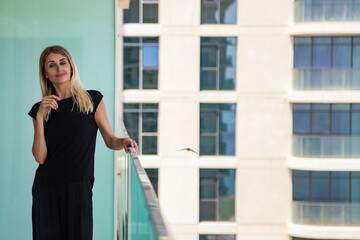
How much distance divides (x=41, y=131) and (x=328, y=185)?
11.1 meters

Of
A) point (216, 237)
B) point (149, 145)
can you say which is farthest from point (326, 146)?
point (149, 145)

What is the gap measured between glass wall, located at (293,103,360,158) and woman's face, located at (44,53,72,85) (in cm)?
1071

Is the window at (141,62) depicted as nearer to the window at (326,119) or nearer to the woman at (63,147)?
the window at (326,119)

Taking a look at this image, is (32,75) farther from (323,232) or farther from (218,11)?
(323,232)

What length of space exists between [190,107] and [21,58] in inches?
359

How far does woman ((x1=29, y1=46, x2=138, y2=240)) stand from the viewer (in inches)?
78.4

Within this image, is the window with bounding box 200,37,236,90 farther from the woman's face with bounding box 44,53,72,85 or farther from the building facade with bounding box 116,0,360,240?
the woman's face with bounding box 44,53,72,85

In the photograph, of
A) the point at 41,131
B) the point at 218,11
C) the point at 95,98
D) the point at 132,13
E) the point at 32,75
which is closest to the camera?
the point at 41,131

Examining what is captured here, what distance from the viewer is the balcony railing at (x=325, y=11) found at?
12328 millimetres

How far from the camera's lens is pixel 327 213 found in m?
12.5

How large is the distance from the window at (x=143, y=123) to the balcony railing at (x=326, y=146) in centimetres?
284

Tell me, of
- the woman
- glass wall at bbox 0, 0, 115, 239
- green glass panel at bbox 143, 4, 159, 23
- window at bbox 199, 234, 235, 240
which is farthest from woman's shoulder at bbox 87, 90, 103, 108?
window at bbox 199, 234, 235, 240

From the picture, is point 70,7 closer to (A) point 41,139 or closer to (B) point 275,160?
(A) point 41,139

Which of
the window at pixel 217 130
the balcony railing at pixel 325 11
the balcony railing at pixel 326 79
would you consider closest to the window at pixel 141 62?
the window at pixel 217 130
